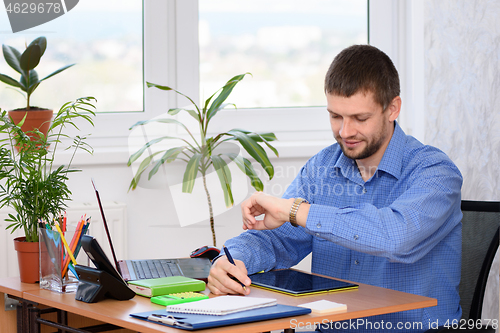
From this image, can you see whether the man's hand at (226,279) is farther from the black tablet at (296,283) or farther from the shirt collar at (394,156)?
the shirt collar at (394,156)

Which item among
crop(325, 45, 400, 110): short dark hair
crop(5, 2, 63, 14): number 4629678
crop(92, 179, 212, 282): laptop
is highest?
crop(5, 2, 63, 14): number 4629678

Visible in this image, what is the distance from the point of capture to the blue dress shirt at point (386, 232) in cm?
143

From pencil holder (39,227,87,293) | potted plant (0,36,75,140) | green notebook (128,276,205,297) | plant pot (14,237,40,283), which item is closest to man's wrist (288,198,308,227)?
green notebook (128,276,205,297)

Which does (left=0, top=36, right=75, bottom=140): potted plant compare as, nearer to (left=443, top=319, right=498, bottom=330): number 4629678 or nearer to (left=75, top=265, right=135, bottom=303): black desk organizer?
(left=75, top=265, right=135, bottom=303): black desk organizer

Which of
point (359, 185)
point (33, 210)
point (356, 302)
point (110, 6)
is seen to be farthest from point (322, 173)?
point (110, 6)

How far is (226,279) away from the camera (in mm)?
1367

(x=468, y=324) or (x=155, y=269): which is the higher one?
(x=155, y=269)

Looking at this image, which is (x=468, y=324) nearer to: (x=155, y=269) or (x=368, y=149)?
(x=368, y=149)

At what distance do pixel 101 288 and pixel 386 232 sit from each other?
2.21 ft

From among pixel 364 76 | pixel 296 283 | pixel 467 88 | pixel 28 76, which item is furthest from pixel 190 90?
pixel 296 283

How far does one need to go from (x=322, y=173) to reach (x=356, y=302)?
0.64 meters

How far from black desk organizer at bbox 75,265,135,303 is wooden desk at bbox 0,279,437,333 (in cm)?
1

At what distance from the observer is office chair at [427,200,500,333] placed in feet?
5.30

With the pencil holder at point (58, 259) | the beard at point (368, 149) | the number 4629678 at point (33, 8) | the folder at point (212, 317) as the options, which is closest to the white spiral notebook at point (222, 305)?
the folder at point (212, 317)
